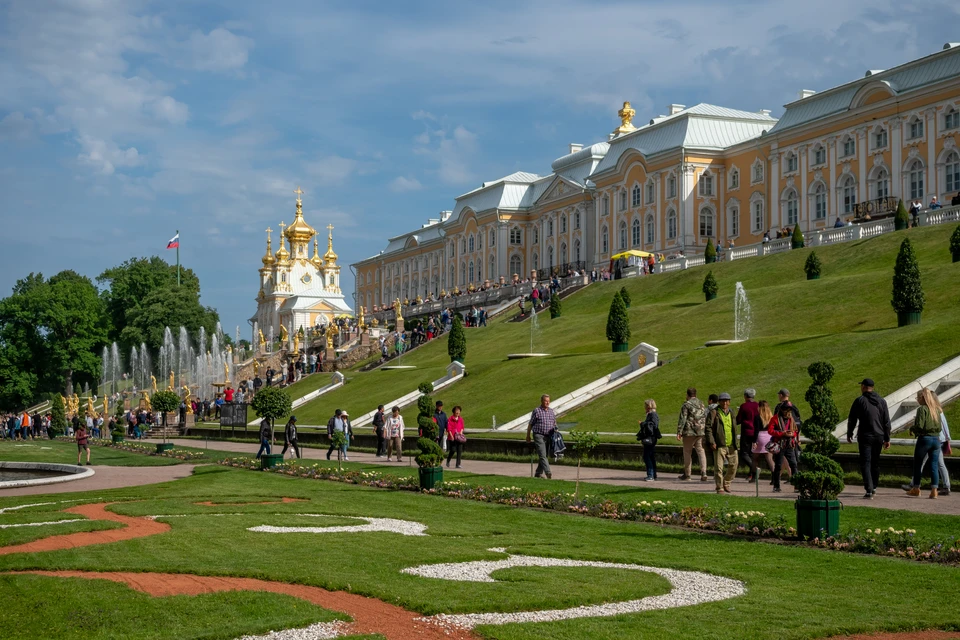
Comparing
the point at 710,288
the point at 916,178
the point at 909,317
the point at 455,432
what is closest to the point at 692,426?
the point at 455,432

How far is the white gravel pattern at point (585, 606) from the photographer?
7949mm

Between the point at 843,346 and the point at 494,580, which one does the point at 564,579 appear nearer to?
the point at 494,580

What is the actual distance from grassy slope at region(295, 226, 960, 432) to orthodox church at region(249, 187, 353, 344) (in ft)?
181

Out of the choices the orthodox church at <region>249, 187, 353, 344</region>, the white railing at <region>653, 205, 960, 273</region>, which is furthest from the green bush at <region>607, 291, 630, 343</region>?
the orthodox church at <region>249, 187, 353, 344</region>

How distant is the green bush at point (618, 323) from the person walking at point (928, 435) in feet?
67.9

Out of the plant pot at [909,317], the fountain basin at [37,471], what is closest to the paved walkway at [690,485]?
the fountain basin at [37,471]

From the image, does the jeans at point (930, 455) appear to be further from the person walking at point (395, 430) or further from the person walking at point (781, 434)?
the person walking at point (395, 430)

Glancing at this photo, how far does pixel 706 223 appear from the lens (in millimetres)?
68375

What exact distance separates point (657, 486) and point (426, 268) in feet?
297

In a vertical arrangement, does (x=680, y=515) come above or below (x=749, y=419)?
below

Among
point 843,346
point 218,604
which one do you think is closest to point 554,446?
point 843,346

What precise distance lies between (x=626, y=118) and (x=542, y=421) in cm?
7095

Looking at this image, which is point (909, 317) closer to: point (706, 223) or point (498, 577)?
point (498, 577)

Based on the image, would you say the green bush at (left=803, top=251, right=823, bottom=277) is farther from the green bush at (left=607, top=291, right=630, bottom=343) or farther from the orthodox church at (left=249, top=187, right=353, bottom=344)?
the orthodox church at (left=249, top=187, right=353, bottom=344)
